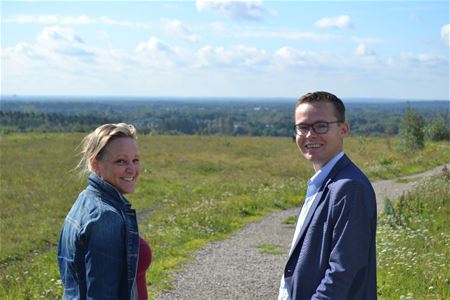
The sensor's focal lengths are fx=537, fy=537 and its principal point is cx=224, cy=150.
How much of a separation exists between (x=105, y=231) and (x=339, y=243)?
4.40 feet

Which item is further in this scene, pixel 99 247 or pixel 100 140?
pixel 100 140

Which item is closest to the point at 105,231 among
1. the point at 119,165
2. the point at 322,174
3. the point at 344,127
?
the point at 119,165

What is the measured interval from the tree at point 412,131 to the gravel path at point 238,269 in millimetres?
23390

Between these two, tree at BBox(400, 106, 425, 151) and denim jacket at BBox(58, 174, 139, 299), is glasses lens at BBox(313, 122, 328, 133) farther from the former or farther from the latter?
tree at BBox(400, 106, 425, 151)

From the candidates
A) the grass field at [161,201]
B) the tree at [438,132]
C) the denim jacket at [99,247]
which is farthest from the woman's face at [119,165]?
the tree at [438,132]

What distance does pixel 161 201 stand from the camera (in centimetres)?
2272

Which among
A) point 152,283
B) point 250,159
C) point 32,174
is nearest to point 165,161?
point 250,159

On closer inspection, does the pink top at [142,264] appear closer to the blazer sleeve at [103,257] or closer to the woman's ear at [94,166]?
the blazer sleeve at [103,257]

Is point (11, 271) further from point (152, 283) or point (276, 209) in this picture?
point (276, 209)

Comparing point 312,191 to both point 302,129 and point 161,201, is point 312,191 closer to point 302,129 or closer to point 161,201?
point 302,129

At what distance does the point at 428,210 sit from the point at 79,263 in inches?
456

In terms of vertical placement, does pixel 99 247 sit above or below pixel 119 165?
below

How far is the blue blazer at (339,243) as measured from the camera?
310 centimetres

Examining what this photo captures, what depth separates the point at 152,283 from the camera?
9.45 m
